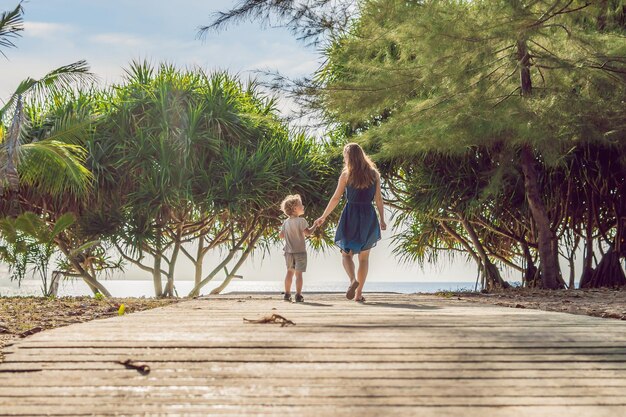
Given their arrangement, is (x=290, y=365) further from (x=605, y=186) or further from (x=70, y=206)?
(x=70, y=206)

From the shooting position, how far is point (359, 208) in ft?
23.7

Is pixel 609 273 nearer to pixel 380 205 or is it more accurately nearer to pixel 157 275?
pixel 380 205

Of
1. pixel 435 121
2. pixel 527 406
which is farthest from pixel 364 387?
pixel 435 121

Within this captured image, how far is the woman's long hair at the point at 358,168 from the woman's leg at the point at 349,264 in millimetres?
705

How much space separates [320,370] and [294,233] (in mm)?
3918

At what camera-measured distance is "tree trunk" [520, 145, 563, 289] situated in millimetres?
12273

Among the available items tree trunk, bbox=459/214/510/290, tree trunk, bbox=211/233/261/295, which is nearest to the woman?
tree trunk, bbox=459/214/510/290

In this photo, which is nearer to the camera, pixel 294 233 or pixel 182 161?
pixel 294 233

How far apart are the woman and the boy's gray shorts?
0.45m

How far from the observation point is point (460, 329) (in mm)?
4441

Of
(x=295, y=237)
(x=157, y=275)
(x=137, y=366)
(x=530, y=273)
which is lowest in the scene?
(x=137, y=366)

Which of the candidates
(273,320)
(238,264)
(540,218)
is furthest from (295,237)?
(238,264)

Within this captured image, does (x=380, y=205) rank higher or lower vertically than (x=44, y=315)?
higher

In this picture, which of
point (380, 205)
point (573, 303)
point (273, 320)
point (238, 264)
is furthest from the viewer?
point (238, 264)
